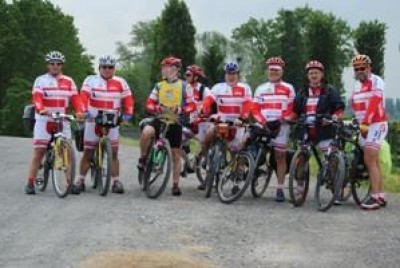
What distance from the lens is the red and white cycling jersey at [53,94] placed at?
1059cm

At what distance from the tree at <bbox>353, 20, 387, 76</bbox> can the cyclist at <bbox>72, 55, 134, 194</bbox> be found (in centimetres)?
2636

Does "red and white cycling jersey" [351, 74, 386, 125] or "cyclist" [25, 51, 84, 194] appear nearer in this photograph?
"red and white cycling jersey" [351, 74, 386, 125]

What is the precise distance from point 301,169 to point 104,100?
296 cm

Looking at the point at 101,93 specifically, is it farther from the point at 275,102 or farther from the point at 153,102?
the point at 275,102

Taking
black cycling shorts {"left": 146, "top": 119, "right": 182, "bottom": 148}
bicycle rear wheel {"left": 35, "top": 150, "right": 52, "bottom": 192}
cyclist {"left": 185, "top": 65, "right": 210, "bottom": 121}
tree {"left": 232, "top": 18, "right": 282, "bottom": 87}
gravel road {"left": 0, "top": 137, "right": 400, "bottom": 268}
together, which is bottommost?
gravel road {"left": 0, "top": 137, "right": 400, "bottom": 268}

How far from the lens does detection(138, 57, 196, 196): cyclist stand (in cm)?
1060

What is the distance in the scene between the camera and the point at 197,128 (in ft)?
39.9

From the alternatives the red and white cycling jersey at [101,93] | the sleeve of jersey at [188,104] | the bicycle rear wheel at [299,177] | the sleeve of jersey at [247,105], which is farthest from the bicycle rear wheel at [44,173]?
the bicycle rear wheel at [299,177]

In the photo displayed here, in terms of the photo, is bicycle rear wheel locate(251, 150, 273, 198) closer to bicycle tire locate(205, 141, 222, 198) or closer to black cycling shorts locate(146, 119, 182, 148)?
bicycle tire locate(205, 141, 222, 198)

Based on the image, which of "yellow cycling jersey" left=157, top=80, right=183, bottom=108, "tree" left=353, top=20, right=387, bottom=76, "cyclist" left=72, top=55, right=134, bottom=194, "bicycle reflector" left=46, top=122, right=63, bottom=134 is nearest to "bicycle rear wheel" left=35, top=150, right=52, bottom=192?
"bicycle reflector" left=46, top=122, right=63, bottom=134

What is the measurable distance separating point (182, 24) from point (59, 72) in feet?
109

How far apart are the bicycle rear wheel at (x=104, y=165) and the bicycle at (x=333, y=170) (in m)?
2.87

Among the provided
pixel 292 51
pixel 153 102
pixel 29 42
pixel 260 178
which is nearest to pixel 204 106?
pixel 153 102

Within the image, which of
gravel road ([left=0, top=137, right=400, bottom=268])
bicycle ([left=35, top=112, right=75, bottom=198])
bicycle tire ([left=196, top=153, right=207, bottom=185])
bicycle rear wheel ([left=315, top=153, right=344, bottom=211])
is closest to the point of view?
gravel road ([left=0, top=137, right=400, bottom=268])
